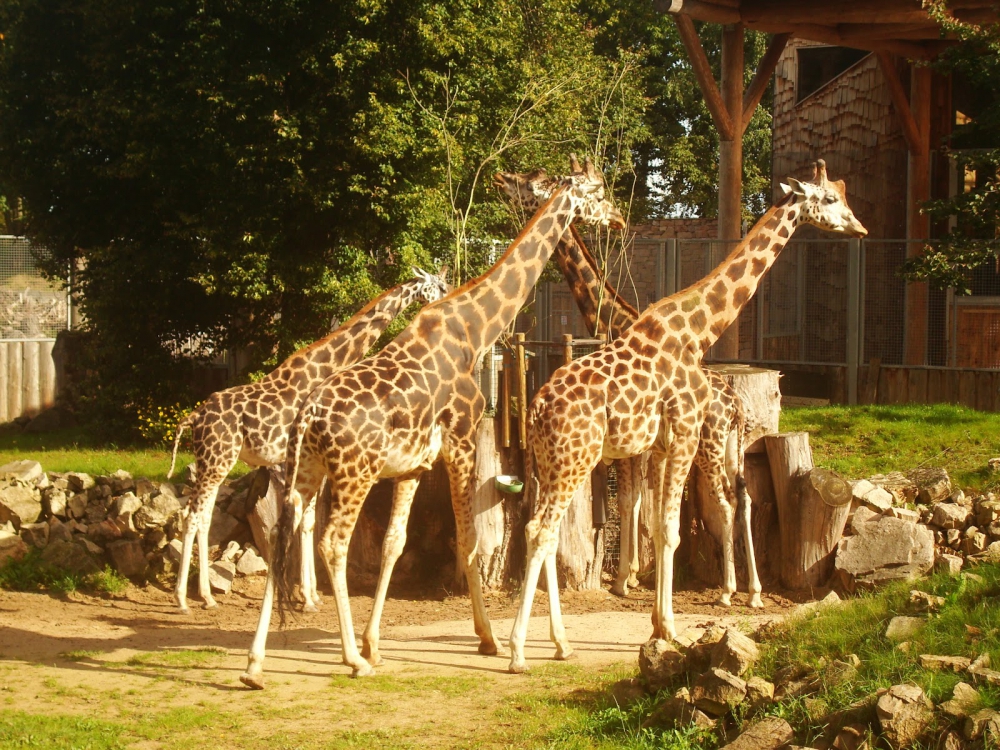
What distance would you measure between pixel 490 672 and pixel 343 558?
4.26 ft

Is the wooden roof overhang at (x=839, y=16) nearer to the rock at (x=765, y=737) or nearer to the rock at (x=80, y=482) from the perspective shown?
the rock at (x=80, y=482)

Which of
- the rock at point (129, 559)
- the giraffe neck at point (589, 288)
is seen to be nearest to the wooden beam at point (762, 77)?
the giraffe neck at point (589, 288)

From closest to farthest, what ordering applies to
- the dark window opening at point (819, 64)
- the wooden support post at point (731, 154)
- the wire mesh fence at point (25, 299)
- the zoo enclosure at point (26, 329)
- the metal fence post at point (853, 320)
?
the wooden support post at point (731, 154), the metal fence post at point (853, 320), the zoo enclosure at point (26, 329), the wire mesh fence at point (25, 299), the dark window opening at point (819, 64)

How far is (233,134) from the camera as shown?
15.0 m

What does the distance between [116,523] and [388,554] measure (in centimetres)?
465

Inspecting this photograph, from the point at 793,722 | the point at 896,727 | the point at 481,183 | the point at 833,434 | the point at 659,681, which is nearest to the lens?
the point at 896,727

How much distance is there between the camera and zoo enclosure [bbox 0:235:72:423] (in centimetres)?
1945

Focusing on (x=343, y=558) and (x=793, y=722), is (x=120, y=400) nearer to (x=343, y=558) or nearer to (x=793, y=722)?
(x=343, y=558)

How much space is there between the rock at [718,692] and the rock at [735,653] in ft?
0.39

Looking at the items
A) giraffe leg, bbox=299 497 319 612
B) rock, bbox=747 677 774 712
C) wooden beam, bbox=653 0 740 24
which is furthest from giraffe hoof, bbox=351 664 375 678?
wooden beam, bbox=653 0 740 24

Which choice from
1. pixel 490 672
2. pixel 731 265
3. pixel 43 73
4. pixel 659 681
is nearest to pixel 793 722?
pixel 659 681

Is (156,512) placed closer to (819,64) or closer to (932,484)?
Result: (932,484)

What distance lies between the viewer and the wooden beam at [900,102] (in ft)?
60.3

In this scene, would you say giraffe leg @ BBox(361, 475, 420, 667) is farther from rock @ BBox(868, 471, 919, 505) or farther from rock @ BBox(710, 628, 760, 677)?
rock @ BBox(868, 471, 919, 505)
